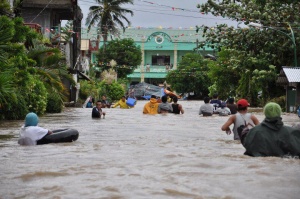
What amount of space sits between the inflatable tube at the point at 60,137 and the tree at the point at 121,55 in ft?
204

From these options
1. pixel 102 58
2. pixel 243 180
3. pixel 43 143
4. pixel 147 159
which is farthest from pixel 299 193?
pixel 102 58

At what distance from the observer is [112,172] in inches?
383

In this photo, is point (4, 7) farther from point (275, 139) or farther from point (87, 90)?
point (87, 90)

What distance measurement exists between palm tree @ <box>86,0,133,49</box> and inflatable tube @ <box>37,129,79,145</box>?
51.0m

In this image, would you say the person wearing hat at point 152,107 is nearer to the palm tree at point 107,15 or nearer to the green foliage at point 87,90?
the green foliage at point 87,90

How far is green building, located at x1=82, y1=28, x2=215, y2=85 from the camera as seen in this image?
283ft

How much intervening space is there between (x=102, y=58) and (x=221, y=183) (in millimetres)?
69964

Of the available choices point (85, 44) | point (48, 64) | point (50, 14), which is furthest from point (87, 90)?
point (48, 64)

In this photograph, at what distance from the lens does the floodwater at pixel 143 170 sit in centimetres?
802

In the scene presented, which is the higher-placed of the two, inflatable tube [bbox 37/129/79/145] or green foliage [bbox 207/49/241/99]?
green foliage [bbox 207/49/241/99]

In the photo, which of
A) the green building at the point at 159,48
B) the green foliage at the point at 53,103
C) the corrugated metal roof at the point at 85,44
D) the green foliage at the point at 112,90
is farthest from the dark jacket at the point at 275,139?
the green building at the point at 159,48

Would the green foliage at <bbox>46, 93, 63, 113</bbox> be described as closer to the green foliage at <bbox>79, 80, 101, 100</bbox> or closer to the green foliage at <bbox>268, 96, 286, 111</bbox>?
the green foliage at <bbox>268, 96, 286, 111</bbox>

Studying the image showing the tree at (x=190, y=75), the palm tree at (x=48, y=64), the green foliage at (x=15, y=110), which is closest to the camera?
the green foliage at (x=15, y=110)

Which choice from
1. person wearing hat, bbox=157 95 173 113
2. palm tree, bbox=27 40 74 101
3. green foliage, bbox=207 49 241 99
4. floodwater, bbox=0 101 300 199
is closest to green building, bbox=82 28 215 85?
green foliage, bbox=207 49 241 99
